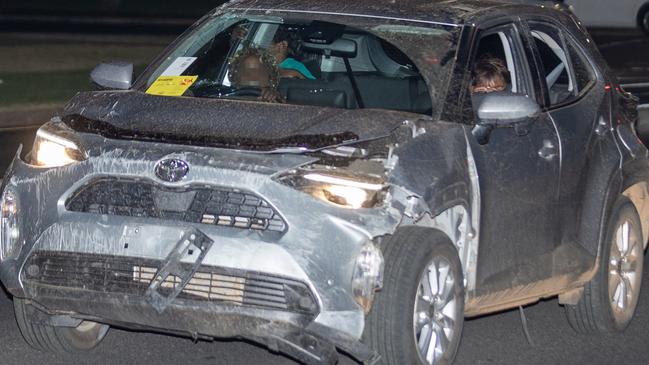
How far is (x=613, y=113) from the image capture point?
816cm

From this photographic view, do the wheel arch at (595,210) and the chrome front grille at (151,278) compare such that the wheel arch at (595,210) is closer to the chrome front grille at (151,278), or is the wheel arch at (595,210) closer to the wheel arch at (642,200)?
the wheel arch at (642,200)

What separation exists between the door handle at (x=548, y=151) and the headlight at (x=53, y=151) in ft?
7.68

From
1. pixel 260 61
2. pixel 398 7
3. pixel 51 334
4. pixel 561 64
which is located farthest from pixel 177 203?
pixel 561 64

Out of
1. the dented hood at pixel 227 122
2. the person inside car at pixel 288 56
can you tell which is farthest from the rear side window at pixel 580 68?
the dented hood at pixel 227 122

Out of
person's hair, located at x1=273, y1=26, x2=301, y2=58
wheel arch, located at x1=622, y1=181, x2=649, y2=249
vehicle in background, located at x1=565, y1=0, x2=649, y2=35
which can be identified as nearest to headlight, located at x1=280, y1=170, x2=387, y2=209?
person's hair, located at x1=273, y1=26, x2=301, y2=58

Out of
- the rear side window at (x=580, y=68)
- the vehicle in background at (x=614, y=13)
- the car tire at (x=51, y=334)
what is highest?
the rear side window at (x=580, y=68)

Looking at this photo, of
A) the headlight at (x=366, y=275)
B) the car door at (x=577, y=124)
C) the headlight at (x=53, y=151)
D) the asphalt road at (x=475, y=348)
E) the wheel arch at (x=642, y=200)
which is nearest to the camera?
the headlight at (x=366, y=275)

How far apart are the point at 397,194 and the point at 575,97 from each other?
217cm

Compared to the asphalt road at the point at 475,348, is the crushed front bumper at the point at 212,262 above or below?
above

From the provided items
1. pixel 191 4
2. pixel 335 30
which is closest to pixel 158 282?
pixel 335 30

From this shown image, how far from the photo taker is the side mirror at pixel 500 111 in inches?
269

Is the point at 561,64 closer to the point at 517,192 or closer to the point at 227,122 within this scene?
the point at 517,192

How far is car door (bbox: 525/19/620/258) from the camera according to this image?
7559mm

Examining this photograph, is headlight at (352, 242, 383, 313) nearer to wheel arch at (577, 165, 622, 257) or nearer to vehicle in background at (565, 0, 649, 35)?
wheel arch at (577, 165, 622, 257)
